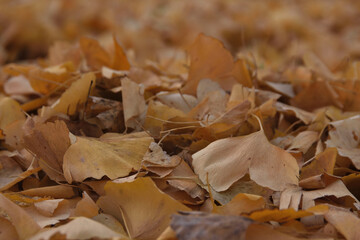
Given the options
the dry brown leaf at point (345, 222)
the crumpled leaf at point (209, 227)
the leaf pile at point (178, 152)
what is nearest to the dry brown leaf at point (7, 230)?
the leaf pile at point (178, 152)

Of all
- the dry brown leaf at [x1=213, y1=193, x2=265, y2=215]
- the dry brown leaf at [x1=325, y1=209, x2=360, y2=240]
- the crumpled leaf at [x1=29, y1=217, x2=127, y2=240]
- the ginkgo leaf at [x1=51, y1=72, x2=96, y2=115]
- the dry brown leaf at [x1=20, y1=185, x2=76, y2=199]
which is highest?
the ginkgo leaf at [x1=51, y1=72, x2=96, y2=115]

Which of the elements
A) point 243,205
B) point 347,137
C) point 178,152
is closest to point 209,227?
point 243,205

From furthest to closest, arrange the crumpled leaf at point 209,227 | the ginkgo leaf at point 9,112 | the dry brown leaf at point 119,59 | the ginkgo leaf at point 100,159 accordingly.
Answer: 1. the dry brown leaf at point 119,59
2. the ginkgo leaf at point 9,112
3. the ginkgo leaf at point 100,159
4. the crumpled leaf at point 209,227

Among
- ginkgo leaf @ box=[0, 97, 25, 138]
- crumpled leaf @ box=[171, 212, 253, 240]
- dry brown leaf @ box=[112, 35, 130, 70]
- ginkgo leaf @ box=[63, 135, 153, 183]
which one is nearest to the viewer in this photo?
crumpled leaf @ box=[171, 212, 253, 240]

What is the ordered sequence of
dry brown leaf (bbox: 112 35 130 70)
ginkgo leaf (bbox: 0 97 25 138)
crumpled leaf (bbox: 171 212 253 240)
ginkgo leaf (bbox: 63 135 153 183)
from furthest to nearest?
dry brown leaf (bbox: 112 35 130 70) → ginkgo leaf (bbox: 0 97 25 138) → ginkgo leaf (bbox: 63 135 153 183) → crumpled leaf (bbox: 171 212 253 240)

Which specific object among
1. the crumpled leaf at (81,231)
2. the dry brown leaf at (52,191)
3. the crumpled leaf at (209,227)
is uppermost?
the crumpled leaf at (209,227)

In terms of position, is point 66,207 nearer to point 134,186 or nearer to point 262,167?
point 134,186

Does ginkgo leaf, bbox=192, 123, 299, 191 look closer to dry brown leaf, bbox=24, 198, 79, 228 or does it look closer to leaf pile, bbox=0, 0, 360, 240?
leaf pile, bbox=0, 0, 360, 240

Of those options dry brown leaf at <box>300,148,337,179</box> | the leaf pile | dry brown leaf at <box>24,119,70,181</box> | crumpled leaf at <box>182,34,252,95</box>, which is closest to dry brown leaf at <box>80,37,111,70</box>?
the leaf pile

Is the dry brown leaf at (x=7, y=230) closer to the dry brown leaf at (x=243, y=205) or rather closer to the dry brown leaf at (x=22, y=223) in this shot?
the dry brown leaf at (x=22, y=223)
